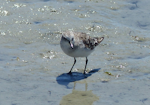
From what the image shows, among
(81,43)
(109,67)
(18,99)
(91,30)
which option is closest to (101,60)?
(109,67)

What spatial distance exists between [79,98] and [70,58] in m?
2.46

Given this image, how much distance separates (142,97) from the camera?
6.84m

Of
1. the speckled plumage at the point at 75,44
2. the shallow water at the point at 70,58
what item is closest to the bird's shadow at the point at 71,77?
the shallow water at the point at 70,58

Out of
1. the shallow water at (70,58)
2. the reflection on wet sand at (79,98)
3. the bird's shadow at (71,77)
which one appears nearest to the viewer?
the reflection on wet sand at (79,98)

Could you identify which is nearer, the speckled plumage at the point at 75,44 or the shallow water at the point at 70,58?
the shallow water at the point at 70,58

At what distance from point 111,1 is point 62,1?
2218mm

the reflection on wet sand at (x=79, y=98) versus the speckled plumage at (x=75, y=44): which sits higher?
the speckled plumage at (x=75, y=44)

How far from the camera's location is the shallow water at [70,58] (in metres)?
6.89

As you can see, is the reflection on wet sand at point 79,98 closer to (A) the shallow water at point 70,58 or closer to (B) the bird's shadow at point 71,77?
(A) the shallow water at point 70,58

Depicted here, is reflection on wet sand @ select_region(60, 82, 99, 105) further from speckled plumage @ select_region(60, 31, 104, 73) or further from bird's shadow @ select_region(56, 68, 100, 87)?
speckled plumage @ select_region(60, 31, 104, 73)

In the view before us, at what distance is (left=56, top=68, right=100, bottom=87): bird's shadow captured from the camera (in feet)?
25.0

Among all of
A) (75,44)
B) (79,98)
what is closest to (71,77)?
(75,44)

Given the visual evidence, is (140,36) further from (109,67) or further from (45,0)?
(45,0)

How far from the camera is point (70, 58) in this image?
907 cm
